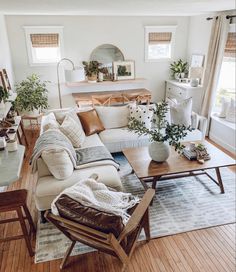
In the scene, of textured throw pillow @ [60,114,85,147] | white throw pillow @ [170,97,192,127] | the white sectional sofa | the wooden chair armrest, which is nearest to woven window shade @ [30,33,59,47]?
textured throw pillow @ [60,114,85,147]

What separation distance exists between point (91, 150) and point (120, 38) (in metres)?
3.53

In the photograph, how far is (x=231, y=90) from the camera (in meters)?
4.95

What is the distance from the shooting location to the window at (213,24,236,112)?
4.50 metres

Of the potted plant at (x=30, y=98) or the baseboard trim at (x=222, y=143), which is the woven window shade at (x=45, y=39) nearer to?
the potted plant at (x=30, y=98)

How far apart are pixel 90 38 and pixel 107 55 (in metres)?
0.54

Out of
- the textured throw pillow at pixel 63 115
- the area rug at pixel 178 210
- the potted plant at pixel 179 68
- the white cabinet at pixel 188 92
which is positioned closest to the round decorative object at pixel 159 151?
the area rug at pixel 178 210

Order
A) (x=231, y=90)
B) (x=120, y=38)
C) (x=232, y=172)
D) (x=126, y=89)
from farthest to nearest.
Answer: (x=126, y=89) < (x=120, y=38) < (x=231, y=90) < (x=232, y=172)

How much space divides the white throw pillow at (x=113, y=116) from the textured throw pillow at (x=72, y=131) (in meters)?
0.68

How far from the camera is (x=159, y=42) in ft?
20.0

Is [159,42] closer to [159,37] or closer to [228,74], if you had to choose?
[159,37]

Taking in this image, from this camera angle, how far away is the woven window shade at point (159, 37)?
6.01m

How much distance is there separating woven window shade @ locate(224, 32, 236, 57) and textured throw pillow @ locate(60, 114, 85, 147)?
10.3 feet

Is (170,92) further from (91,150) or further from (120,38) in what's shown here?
(91,150)

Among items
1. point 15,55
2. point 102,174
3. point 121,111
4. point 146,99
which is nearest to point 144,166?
point 102,174
